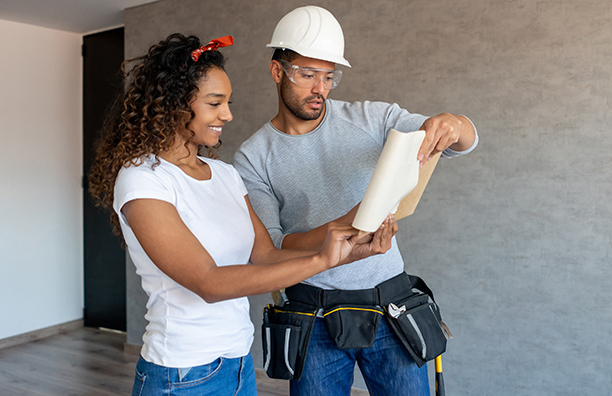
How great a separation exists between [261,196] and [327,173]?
0.72ft

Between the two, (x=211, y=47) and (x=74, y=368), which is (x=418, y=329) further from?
(x=74, y=368)

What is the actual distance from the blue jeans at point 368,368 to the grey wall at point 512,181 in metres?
1.38

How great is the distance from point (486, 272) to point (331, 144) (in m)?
1.59

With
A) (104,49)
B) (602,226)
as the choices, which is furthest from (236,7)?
(602,226)

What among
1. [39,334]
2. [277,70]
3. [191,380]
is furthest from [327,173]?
[39,334]

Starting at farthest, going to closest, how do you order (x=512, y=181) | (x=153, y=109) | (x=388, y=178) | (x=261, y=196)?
(x=512, y=181)
(x=261, y=196)
(x=153, y=109)
(x=388, y=178)

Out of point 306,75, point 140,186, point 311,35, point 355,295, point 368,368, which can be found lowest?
point 368,368

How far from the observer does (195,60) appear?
1.27 m

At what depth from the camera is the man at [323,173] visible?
144 cm

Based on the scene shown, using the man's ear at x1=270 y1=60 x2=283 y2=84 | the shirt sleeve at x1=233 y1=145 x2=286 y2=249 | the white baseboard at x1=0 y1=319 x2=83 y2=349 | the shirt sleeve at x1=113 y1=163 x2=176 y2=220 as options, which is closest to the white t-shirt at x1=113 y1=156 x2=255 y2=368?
the shirt sleeve at x1=113 y1=163 x2=176 y2=220

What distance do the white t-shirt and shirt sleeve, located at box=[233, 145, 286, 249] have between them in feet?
0.66

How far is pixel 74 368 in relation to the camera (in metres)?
3.72

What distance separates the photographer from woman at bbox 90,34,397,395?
3.54ft

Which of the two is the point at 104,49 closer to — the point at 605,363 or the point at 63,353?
the point at 63,353
